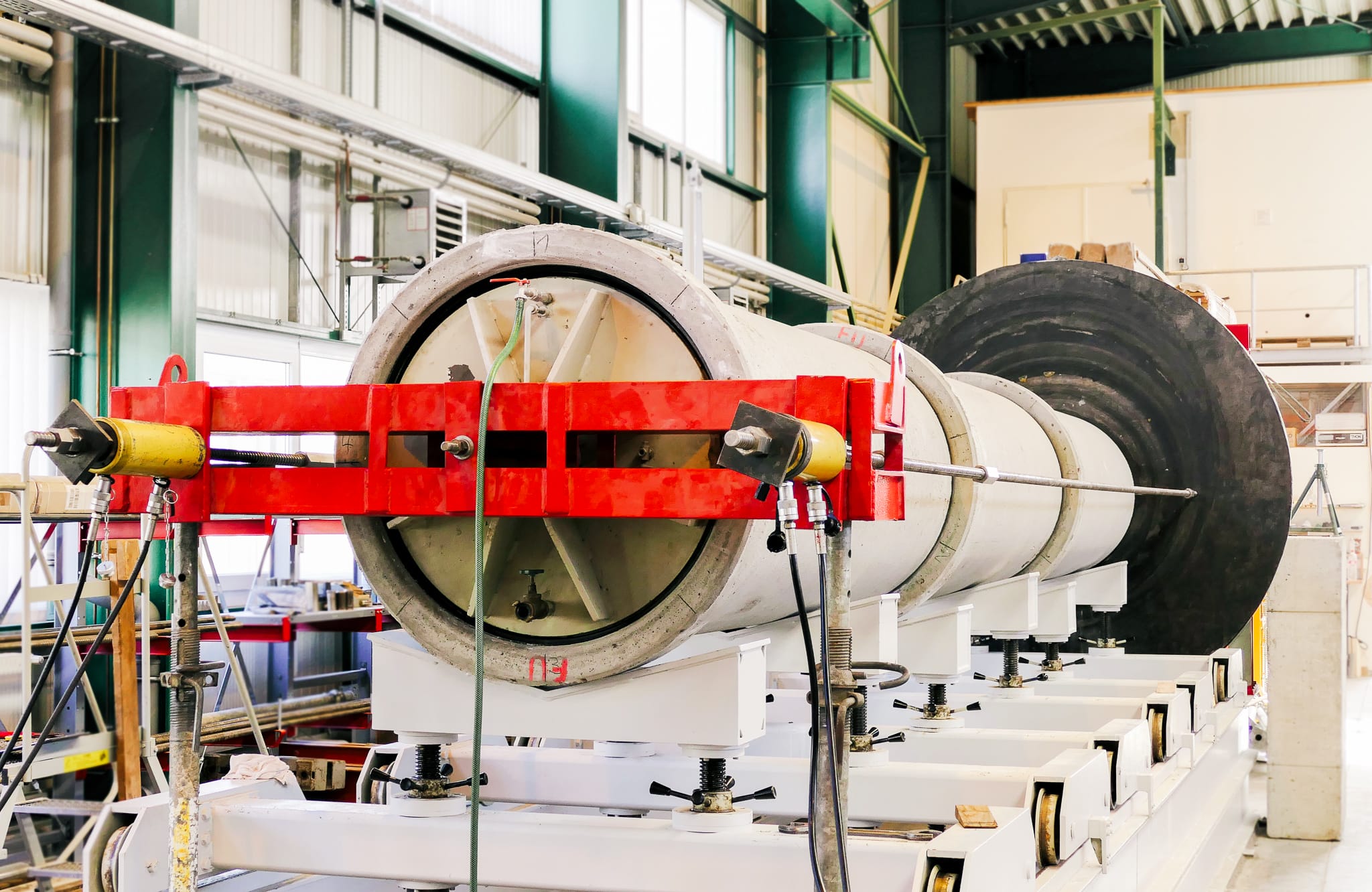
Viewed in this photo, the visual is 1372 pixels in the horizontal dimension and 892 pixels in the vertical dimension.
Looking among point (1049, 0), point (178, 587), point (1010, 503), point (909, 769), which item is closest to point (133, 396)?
point (178, 587)

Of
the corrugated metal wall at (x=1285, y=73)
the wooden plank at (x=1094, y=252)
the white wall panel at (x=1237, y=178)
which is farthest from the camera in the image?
the corrugated metal wall at (x=1285, y=73)

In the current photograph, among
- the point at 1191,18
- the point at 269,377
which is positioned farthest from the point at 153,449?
the point at 1191,18

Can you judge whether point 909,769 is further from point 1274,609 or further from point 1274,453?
point 1274,609

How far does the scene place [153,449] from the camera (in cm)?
216

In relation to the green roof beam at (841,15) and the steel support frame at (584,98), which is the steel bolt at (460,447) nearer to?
the steel support frame at (584,98)

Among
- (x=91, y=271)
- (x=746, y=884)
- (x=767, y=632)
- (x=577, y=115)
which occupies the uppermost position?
(x=577, y=115)

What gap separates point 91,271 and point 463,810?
17.9ft

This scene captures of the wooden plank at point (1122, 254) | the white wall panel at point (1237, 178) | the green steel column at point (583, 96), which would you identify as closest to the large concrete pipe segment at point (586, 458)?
the wooden plank at point (1122, 254)

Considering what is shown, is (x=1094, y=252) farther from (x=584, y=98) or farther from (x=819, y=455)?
(x=584, y=98)

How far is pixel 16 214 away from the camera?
22.4 ft

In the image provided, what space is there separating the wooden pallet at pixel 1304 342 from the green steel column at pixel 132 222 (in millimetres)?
11059

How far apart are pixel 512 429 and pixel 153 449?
555 mm

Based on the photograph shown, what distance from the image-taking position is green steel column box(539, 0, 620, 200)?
34.0ft

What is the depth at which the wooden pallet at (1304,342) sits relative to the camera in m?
14.3
